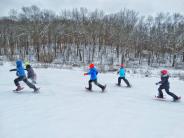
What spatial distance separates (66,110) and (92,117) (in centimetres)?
107

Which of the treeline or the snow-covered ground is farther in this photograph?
the treeline

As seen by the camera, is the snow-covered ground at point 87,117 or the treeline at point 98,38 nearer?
the snow-covered ground at point 87,117

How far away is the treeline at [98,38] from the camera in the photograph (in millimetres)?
52000

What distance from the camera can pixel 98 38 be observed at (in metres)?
57.9

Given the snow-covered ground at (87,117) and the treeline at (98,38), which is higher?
the treeline at (98,38)

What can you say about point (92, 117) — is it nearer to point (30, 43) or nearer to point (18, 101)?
point (18, 101)

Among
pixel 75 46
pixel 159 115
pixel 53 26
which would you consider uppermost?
pixel 53 26

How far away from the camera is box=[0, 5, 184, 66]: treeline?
171 feet

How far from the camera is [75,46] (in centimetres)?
5541

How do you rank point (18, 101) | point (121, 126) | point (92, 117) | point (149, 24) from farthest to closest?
1. point (149, 24)
2. point (18, 101)
3. point (92, 117)
4. point (121, 126)

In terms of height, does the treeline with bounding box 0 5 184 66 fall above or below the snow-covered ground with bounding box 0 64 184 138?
above

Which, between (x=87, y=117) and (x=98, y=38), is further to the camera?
(x=98, y=38)

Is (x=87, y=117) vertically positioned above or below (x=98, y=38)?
below

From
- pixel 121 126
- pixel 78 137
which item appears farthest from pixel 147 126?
pixel 78 137
